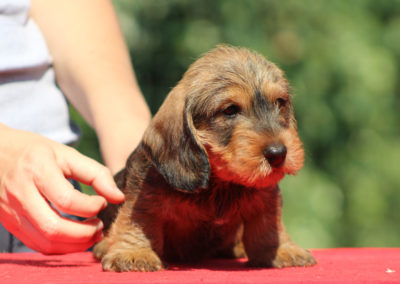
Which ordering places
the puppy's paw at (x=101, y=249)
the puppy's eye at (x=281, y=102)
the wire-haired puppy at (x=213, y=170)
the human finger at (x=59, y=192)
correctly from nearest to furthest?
the human finger at (x=59, y=192)
the wire-haired puppy at (x=213, y=170)
the puppy's eye at (x=281, y=102)
the puppy's paw at (x=101, y=249)

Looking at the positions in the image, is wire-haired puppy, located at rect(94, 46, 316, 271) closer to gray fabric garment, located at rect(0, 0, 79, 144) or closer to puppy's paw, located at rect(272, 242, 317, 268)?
puppy's paw, located at rect(272, 242, 317, 268)

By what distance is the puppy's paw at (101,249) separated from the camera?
411cm

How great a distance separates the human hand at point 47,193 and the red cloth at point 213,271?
176 millimetres

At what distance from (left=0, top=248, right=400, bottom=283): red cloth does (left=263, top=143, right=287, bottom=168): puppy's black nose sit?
56cm

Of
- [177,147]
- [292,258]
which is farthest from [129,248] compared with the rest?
[292,258]

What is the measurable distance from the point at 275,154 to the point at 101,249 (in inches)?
55.0

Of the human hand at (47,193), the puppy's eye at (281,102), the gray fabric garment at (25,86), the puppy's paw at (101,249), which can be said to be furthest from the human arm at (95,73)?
the human hand at (47,193)

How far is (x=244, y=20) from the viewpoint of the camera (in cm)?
832

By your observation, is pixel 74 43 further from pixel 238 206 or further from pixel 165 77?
pixel 165 77

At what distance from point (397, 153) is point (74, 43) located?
5428 mm

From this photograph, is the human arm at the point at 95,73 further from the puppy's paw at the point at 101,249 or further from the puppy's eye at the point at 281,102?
the puppy's eye at the point at 281,102

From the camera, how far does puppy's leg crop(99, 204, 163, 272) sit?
11.6ft

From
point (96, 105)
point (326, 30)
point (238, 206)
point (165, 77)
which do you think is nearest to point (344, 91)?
point (326, 30)

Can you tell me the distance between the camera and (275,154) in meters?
3.45
